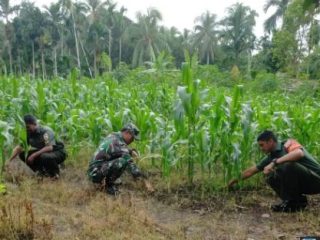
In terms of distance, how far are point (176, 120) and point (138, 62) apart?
1452 inches

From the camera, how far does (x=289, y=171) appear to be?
14.1ft

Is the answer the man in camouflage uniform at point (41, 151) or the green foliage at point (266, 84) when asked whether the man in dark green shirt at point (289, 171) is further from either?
the green foliage at point (266, 84)

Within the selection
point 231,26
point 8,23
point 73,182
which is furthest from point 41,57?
point 73,182

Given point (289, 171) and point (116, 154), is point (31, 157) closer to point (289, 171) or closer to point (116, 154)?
point (116, 154)

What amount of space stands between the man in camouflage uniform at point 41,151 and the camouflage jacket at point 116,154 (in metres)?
0.74

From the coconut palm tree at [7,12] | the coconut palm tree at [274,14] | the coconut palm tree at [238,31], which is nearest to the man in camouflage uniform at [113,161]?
the coconut palm tree at [274,14]

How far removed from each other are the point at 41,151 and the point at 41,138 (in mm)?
215

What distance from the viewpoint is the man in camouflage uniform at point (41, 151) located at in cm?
539

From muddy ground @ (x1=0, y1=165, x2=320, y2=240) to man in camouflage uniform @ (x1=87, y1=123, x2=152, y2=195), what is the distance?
0.63 ft

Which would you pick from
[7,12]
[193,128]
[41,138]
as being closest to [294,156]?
[193,128]

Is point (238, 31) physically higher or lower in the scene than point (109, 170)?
higher

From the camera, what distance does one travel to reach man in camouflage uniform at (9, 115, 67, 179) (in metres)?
5.39

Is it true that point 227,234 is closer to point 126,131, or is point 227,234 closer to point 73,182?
point 126,131

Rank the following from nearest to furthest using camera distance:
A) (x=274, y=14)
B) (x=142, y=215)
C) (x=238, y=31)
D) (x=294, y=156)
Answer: (x=142, y=215), (x=294, y=156), (x=274, y=14), (x=238, y=31)
